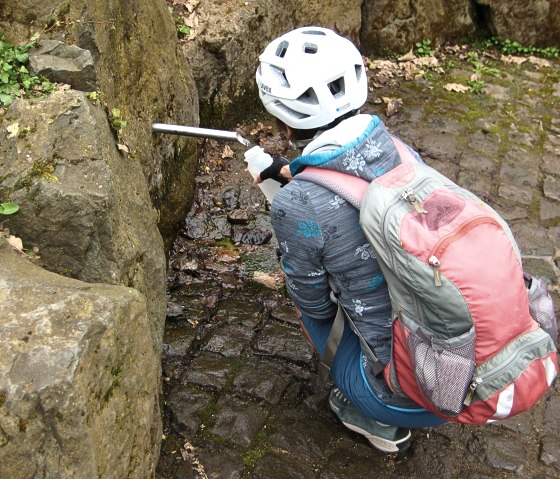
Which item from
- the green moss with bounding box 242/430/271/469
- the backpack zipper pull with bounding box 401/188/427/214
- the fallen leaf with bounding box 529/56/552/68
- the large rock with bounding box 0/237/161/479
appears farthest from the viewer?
the fallen leaf with bounding box 529/56/552/68

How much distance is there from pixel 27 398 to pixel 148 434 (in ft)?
2.81

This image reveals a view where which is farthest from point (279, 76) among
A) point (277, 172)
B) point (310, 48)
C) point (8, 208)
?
point (8, 208)

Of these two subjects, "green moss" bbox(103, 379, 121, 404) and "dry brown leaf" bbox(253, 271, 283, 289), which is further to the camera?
"dry brown leaf" bbox(253, 271, 283, 289)

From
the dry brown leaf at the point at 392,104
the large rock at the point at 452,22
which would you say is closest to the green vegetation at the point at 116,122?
the dry brown leaf at the point at 392,104

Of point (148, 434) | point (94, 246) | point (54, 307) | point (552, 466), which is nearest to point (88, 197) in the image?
point (94, 246)

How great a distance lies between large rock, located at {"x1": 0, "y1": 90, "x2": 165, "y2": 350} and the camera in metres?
2.94

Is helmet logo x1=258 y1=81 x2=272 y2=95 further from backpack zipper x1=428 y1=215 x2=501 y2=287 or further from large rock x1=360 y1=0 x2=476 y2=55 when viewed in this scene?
large rock x1=360 y1=0 x2=476 y2=55

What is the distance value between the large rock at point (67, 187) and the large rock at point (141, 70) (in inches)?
15.2

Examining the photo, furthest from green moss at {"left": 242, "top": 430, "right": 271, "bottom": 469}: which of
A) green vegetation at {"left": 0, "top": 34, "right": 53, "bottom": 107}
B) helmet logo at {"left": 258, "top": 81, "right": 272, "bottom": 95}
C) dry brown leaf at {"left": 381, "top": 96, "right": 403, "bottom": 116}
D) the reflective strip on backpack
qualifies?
dry brown leaf at {"left": 381, "top": 96, "right": 403, "bottom": 116}

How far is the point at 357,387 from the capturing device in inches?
130

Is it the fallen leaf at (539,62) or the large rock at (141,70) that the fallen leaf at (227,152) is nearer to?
the large rock at (141,70)

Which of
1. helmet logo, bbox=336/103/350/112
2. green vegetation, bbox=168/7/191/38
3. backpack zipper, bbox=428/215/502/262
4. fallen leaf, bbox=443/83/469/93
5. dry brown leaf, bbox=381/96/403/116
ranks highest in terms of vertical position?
helmet logo, bbox=336/103/350/112

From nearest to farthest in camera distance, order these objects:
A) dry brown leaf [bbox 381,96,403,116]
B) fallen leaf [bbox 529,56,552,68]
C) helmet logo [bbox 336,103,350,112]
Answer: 1. helmet logo [bbox 336,103,350,112]
2. dry brown leaf [bbox 381,96,403,116]
3. fallen leaf [bbox 529,56,552,68]

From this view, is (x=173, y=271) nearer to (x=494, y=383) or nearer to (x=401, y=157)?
(x=401, y=157)
